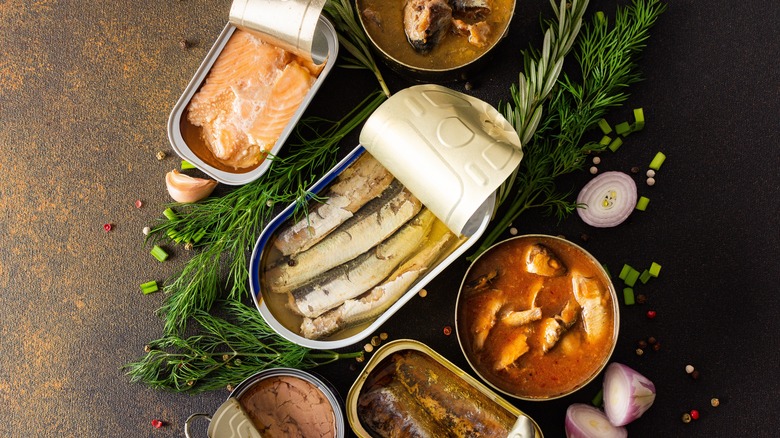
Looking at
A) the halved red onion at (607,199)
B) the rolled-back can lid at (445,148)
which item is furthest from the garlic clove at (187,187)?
the halved red onion at (607,199)

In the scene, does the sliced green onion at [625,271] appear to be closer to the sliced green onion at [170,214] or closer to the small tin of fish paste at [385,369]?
the small tin of fish paste at [385,369]

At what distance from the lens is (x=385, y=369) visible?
1793mm

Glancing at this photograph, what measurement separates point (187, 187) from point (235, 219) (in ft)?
0.62

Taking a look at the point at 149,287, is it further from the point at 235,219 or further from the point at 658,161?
the point at 658,161

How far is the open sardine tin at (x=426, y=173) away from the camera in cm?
156

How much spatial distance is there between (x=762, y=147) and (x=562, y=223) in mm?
670

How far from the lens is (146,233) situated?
6.51ft

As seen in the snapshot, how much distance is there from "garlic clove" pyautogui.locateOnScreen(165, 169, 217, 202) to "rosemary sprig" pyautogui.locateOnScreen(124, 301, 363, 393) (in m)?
0.37

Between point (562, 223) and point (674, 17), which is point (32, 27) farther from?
point (674, 17)

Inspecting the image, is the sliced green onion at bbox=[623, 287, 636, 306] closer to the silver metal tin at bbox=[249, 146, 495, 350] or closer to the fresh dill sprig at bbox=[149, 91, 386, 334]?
the silver metal tin at bbox=[249, 146, 495, 350]

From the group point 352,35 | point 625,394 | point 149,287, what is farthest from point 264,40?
point 625,394

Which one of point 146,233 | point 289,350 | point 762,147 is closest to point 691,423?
point 762,147

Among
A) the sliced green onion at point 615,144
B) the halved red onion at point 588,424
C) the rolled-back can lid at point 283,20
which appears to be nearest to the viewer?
the rolled-back can lid at point 283,20

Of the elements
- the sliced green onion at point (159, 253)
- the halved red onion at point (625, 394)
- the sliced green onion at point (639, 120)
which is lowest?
the halved red onion at point (625, 394)
